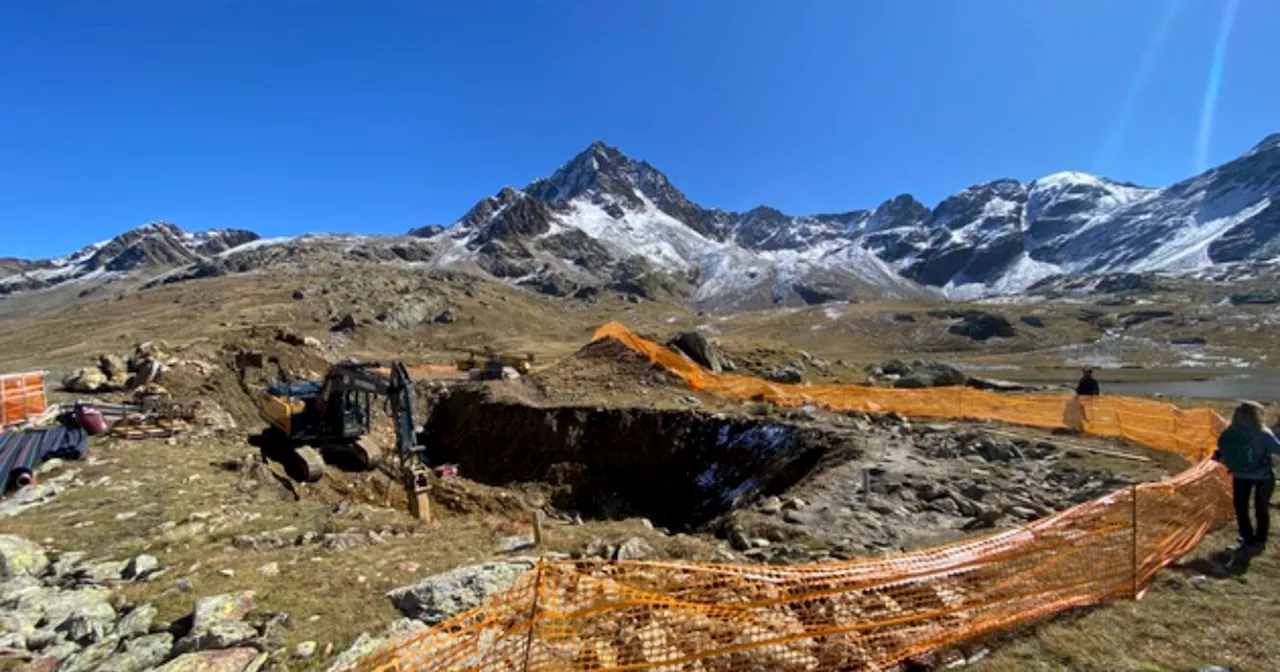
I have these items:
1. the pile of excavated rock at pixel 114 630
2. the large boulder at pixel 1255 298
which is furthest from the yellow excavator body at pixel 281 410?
→ the large boulder at pixel 1255 298

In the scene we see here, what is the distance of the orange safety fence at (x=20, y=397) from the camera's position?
16.3 m

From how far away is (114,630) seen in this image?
5.96 metres

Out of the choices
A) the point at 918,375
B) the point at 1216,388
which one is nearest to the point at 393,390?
the point at 918,375

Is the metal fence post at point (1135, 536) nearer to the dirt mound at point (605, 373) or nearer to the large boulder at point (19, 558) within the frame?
the large boulder at point (19, 558)

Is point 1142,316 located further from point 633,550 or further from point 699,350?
point 633,550

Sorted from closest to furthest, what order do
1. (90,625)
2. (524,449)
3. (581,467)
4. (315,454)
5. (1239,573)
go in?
(90,625) → (1239,573) → (315,454) → (581,467) → (524,449)

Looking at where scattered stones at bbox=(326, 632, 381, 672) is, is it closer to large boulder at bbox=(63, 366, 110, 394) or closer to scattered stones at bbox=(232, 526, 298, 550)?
scattered stones at bbox=(232, 526, 298, 550)

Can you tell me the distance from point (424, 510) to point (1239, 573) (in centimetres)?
1412

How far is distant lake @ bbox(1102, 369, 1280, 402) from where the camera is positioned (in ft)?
126

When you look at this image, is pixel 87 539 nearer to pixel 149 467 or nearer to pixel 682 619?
pixel 149 467

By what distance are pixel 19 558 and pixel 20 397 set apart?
12.9 m

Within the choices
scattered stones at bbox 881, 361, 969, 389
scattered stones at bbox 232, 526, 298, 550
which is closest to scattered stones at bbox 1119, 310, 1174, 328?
scattered stones at bbox 881, 361, 969, 389

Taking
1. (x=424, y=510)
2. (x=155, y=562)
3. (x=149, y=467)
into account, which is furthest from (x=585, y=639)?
(x=149, y=467)

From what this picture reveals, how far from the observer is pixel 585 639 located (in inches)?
205
